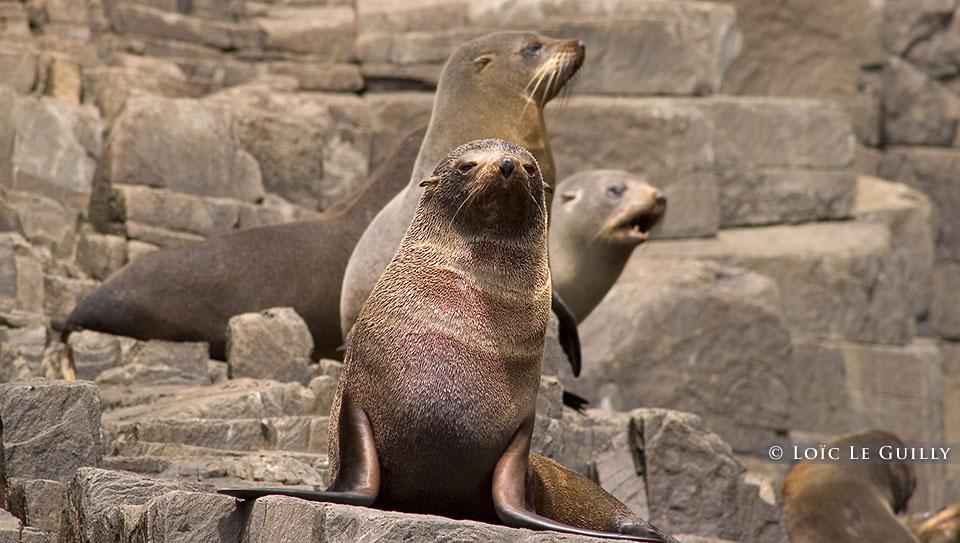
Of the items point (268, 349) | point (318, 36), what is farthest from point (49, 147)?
point (268, 349)

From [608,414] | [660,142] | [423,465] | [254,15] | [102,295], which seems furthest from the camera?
[254,15]

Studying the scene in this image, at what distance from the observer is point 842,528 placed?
6984 mm

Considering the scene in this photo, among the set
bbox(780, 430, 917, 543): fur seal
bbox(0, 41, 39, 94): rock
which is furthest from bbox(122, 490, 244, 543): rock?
bbox(0, 41, 39, 94): rock

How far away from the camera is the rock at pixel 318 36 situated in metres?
12.4

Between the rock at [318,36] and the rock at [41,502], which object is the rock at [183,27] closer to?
the rock at [318,36]

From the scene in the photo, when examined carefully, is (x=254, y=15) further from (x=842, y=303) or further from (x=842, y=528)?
(x=842, y=528)

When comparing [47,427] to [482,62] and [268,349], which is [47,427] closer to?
[268,349]

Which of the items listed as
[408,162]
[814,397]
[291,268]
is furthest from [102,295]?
[814,397]

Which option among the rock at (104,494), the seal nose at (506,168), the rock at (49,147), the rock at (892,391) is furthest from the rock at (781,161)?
the rock at (104,494)

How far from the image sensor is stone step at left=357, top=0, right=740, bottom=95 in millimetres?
11406

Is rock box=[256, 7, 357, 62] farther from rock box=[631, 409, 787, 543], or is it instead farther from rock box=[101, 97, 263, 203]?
rock box=[631, 409, 787, 543]

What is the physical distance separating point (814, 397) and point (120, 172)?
5.22 m

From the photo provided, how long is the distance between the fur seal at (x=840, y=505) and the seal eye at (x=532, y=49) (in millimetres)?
2681

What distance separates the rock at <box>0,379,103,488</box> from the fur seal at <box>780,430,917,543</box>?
3734 mm
